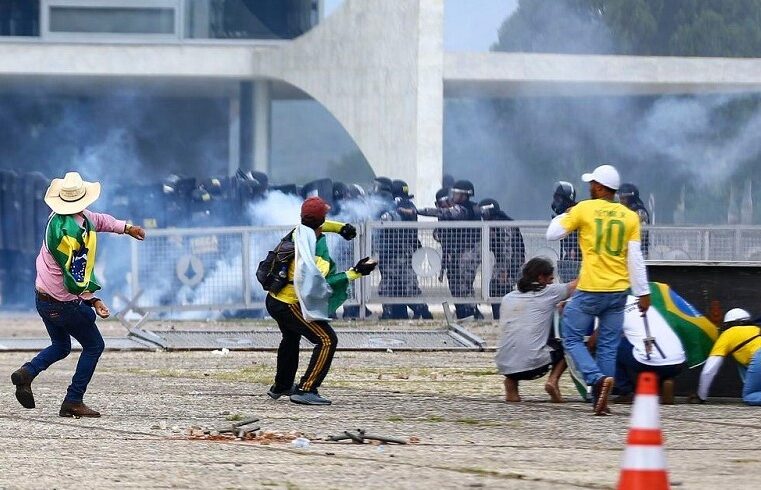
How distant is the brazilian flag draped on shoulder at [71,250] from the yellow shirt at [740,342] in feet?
13.8

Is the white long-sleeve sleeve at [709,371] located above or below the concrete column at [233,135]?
below

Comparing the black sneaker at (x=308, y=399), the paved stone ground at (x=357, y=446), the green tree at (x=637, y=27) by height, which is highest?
the green tree at (x=637, y=27)

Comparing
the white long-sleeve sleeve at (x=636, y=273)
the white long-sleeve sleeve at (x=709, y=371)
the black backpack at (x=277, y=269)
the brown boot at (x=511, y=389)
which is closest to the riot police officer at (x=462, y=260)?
the brown boot at (x=511, y=389)

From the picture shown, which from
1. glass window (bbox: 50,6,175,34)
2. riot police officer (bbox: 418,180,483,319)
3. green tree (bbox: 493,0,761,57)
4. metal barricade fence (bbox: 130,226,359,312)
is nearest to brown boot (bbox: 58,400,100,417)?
metal barricade fence (bbox: 130,226,359,312)

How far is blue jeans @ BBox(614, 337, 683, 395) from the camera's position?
37.9ft

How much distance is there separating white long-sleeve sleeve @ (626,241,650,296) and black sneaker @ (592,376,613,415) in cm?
59

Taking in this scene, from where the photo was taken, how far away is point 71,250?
34.8ft

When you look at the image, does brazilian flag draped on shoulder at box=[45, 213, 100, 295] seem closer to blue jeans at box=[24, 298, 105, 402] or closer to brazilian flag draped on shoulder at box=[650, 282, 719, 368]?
blue jeans at box=[24, 298, 105, 402]

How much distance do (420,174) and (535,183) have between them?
6.99 meters

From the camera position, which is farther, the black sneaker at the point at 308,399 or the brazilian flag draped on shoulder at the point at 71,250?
the black sneaker at the point at 308,399

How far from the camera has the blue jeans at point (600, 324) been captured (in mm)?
10922

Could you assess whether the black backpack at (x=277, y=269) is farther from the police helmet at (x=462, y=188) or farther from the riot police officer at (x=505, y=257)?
the police helmet at (x=462, y=188)

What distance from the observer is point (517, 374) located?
38.9 ft

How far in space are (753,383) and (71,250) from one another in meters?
4.62
